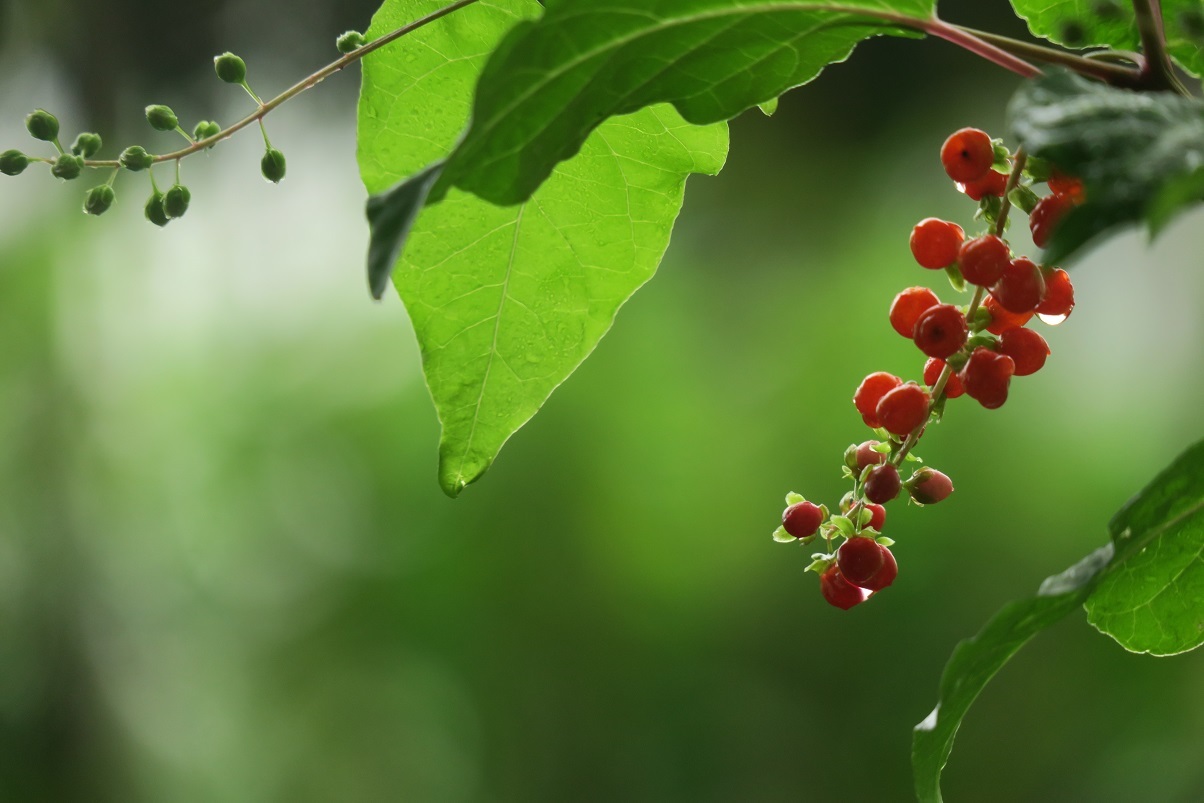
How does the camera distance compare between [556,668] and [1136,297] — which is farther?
[556,668]

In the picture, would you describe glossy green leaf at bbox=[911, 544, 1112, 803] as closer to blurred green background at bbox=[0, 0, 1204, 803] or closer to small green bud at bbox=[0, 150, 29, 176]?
small green bud at bbox=[0, 150, 29, 176]

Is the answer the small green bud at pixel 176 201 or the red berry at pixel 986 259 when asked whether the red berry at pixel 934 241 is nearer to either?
the red berry at pixel 986 259

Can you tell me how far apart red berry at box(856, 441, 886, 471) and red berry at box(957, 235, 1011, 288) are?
59 mm

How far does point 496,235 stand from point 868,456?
138 mm

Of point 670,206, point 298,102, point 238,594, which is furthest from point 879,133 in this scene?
point 670,206

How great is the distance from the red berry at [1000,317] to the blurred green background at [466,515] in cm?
189

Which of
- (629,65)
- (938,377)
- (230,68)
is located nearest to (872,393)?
(938,377)

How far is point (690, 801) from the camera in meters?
2.11

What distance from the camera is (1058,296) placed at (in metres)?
0.29

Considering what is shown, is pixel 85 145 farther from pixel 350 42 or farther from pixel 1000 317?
pixel 1000 317

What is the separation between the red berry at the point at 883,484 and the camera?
0.94 ft

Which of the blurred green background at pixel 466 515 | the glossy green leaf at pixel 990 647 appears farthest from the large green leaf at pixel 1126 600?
the blurred green background at pixel 466 515

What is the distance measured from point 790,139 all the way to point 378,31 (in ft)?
7.62

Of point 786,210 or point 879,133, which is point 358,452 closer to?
point 786,210
